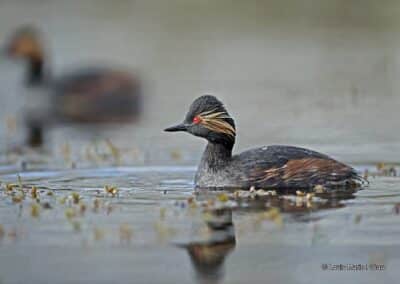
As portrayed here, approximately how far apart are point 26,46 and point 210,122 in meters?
12.0

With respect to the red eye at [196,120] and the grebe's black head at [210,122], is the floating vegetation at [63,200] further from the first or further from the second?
the red eye at [196,120]

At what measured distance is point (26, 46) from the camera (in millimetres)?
22266

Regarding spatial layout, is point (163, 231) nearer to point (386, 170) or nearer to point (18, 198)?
point (18, 198)

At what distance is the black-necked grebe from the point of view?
34.9 ft

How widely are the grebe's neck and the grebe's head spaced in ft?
38.5

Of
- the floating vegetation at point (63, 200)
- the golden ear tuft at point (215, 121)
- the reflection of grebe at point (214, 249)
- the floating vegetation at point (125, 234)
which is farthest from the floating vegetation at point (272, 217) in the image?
the golden ear tuft at point (215, 121)

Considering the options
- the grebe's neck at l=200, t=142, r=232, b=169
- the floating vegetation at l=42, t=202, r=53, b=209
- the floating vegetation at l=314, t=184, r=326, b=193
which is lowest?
the floating vegetation at l=42, t=202, r=53, b=209

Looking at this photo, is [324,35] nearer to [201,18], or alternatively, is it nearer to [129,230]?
[201,18]

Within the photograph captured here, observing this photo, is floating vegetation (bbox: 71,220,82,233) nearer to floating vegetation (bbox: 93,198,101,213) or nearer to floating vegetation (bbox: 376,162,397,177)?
floating vegetation (bbox: 93,198,101,213)

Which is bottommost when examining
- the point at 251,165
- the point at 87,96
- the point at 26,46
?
the point at 251,165

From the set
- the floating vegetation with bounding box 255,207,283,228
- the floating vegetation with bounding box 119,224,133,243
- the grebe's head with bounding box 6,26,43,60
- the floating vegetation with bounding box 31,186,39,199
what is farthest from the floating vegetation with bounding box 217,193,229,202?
the grebe's head with bounding box 6,26,43,60

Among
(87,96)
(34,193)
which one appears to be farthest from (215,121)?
(87,96)

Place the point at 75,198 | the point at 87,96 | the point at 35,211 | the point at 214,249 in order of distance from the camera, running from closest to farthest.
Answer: the point at 214,249
the point at 35,211
the point at 75,198
the point at 87,96

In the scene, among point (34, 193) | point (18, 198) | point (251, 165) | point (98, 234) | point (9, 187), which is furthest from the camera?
point (251, 165)
